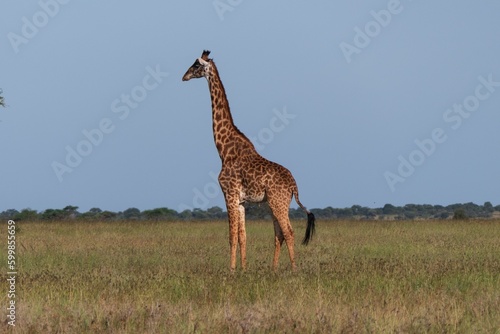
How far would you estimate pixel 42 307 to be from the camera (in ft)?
30.5

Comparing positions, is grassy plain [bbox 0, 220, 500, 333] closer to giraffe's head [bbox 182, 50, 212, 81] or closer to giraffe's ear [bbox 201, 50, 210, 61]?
giraffe's head [bbox 182, 50, 212, 81]

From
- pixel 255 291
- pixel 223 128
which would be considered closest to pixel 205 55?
pixel 223 128

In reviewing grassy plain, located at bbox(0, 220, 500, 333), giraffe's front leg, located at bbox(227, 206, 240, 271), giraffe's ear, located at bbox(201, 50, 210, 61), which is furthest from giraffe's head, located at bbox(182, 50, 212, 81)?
grassy plain, located at bbox(0, 220, 500, 333)

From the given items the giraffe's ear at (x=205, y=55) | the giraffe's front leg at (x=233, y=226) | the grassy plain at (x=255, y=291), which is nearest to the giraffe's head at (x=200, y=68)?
the giraffe's ear at (x=205, y=55)

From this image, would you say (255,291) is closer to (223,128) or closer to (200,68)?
(223,128)

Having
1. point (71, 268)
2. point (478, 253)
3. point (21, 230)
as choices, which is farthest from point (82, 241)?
point (478, 253)

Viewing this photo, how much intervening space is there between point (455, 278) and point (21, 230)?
1641cm

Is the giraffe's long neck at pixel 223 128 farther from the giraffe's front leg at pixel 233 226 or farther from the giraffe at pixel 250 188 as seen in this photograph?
the giraffe's front leg at pixel 233 226

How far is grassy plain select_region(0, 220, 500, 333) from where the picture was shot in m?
8.08

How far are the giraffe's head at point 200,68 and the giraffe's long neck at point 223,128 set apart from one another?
0.09 meters

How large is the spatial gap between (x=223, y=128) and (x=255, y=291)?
4.79m

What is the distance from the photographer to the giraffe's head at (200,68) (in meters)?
14.6

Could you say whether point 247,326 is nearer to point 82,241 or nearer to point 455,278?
point 455,278

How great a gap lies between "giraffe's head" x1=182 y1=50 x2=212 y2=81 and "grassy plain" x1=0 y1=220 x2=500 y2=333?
332cm
